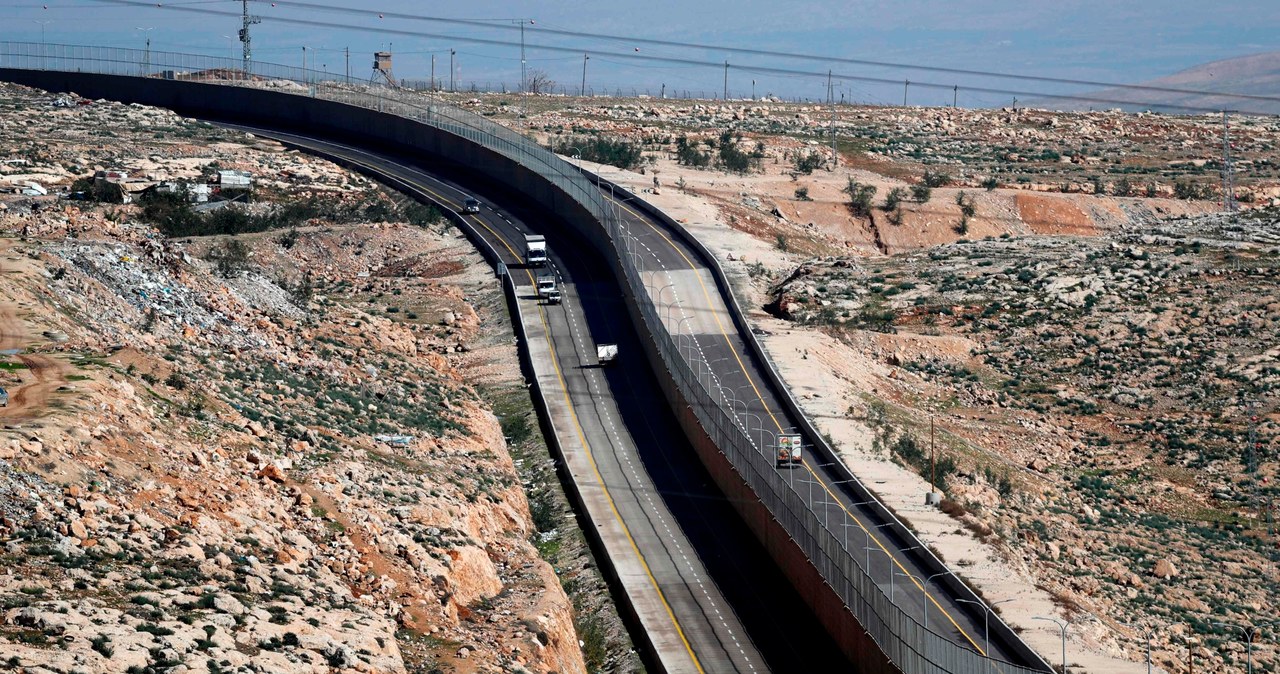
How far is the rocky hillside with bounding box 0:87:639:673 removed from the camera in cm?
3834

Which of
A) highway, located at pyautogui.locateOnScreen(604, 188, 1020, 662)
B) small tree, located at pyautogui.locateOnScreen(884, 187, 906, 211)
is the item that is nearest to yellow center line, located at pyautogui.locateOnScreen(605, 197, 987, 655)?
highway, located at pyautogui.locateOnScreen(604, 188, 1020, 662)

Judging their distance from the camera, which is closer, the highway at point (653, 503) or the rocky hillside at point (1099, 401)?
the highway at point (653, 503)

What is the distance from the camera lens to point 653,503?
68.9 meters

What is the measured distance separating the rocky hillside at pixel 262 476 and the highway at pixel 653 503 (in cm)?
197

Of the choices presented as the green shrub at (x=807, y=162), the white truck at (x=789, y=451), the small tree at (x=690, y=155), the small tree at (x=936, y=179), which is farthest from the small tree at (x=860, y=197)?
the white truck at (x=789, y=451)

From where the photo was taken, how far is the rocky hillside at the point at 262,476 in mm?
38344

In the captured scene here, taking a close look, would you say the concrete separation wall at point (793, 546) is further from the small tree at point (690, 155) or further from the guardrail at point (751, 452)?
the small tree at point (690, 155)

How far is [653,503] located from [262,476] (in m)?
21.9

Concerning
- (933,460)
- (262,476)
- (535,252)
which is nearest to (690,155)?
(535,252)

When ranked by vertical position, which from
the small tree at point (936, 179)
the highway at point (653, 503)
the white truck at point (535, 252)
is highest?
the small tree at point (936, 179)

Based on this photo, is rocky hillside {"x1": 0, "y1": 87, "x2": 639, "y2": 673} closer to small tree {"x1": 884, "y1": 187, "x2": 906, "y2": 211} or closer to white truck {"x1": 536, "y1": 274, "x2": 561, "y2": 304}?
white truck {"x1": 536, "y1": 274, "x2": 561, "y2": 304}

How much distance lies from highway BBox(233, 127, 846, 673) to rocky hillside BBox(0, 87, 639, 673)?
1971mm

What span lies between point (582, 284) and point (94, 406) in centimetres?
5125

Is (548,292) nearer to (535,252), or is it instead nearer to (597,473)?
(535,252)
